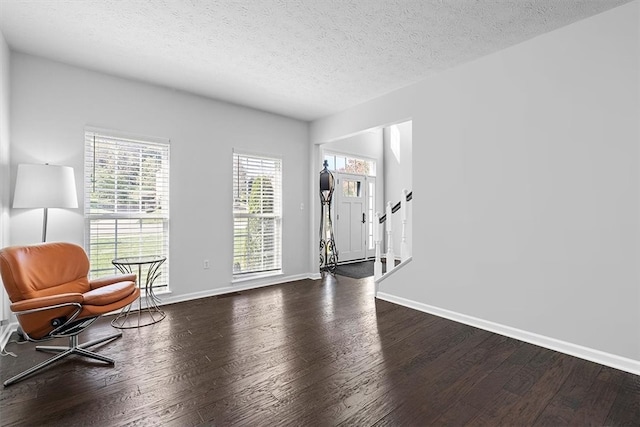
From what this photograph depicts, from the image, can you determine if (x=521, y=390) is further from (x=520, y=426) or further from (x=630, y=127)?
(x=630, y=127)

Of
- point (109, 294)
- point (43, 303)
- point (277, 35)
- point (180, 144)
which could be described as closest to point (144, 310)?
point (109, 294)

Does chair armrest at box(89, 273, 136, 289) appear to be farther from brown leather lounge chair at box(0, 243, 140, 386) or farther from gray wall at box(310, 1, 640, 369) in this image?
gray wall at box(310, 1, 640, 369)

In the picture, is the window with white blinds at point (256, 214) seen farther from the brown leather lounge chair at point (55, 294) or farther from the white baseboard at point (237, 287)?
the brown leather lounge chair at point (55, 294)

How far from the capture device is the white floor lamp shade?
268 cm

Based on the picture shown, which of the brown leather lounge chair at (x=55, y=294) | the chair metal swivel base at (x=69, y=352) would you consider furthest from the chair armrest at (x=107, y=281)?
the chair metal swivel base at (x=69, y=352)

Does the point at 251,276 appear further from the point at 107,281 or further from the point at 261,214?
the point at 107,281

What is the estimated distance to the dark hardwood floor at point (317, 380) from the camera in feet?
5.81

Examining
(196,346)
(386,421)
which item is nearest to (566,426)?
(386,421)

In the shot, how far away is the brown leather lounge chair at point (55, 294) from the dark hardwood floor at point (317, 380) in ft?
0.89

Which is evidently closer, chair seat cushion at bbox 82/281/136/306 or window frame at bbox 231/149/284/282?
chair seat cushion at bbox 82/281/136/306

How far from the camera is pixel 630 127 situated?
2293 mm

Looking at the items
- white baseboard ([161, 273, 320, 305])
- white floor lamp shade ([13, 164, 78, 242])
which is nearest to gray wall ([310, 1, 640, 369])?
white baseboard ([161, 273, 320, 305])

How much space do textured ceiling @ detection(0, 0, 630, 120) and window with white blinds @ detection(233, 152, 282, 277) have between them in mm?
1367

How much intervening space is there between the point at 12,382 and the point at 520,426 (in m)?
3.13
